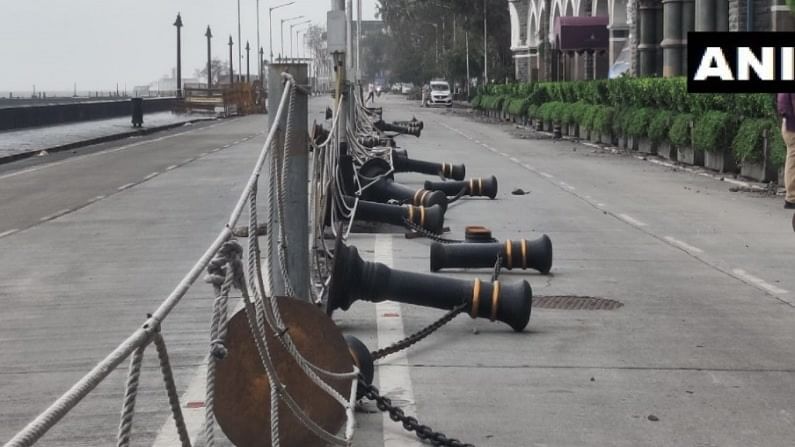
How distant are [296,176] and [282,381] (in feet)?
6.44

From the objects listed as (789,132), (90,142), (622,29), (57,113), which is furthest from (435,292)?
(622,29)

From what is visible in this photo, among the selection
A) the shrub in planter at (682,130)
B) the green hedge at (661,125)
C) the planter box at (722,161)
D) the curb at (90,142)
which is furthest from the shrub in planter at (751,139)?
the curb at (90,142)

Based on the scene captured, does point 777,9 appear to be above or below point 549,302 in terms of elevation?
above

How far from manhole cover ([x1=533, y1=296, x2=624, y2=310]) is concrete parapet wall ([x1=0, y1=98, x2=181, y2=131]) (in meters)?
39.6

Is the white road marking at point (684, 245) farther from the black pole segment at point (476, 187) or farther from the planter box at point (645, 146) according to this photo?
the planter box at point (645, 146)

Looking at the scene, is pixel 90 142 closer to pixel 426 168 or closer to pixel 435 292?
pixel 426 168

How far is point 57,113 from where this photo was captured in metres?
56.9

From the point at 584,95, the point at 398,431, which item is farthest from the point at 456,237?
Result: the point at 584,95

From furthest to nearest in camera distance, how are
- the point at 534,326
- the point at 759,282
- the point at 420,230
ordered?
the point at 420,230 → the point at 759,282 → the point at 534,326

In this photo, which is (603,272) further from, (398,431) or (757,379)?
(398,431)

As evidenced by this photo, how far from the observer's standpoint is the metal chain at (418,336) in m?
8.48

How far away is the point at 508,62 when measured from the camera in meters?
115

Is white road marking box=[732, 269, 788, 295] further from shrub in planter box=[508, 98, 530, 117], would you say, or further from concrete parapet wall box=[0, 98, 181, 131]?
shrub in planter box=[508, 98, 530, 117]

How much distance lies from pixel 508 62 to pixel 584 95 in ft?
Answer: 229
